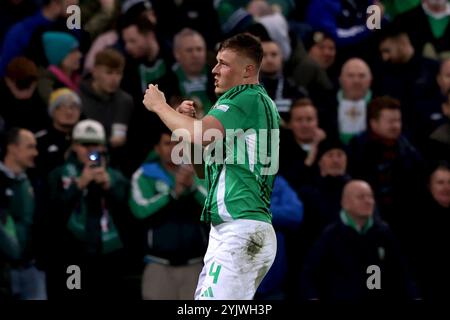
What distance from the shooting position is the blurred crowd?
33.6 ft

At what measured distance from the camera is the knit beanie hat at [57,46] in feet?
37.4

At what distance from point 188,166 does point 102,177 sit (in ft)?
2.71

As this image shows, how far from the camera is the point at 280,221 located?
408 inches

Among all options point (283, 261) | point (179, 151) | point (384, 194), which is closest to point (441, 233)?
point (384, 194)


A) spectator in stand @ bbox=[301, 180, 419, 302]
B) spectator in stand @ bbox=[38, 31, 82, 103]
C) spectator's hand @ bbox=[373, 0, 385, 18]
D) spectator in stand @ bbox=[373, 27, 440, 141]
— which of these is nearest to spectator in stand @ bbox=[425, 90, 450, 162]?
spectator in stand @ bbox=[373, 27, 440, 141]

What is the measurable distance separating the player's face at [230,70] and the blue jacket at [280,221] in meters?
3.00

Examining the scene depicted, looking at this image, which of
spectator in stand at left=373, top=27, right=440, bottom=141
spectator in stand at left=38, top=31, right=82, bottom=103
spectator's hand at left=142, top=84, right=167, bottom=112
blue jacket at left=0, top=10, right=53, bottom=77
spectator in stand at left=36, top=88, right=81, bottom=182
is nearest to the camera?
spectator's hand at left=142, top=84, right=167, bottom=112

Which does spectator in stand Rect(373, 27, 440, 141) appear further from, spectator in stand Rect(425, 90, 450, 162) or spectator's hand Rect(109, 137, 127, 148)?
spectator's hand Rect(109, 137, 127, 148)

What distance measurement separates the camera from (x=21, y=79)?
10.9 meters

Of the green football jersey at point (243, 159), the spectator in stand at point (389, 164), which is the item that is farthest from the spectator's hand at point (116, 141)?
the green football jersey at point (243, 159)

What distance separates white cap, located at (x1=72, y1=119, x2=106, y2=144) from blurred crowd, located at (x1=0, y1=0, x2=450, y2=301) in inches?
0.7

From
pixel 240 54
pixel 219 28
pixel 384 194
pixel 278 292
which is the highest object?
pixel 219 28

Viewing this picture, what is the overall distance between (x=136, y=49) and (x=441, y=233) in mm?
3514

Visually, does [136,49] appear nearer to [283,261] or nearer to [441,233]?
[283,261]
